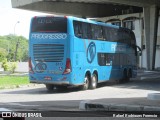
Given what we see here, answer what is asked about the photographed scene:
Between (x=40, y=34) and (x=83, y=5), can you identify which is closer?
(x=40, y=34)

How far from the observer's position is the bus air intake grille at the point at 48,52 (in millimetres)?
20312

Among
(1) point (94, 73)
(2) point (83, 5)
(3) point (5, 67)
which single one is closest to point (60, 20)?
(1) point (94, 73)

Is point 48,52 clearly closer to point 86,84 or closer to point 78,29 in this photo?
point 78,29

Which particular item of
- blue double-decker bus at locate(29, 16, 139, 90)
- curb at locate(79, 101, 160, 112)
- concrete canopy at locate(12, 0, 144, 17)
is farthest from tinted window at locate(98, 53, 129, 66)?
concrete canopy at locate(12, 0, 144, 17)

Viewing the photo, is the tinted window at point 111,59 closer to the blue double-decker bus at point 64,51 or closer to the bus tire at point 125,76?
the blue double-decker bus at point 64,51

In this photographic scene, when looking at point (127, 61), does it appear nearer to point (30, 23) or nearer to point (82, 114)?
point (30, 23)

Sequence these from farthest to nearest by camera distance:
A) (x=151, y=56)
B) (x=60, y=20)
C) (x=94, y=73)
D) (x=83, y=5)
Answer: (x=83, y=5), (x=151, y=56), (x=94, y=73), (x=60, y=20)

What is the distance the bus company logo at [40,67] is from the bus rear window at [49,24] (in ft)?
5.84

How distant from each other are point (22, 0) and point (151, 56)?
1900 centimetres

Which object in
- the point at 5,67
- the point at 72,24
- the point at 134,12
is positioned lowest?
the point at 5,67

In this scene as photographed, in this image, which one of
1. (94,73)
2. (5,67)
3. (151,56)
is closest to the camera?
(94,73)

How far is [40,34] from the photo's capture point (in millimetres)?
20594

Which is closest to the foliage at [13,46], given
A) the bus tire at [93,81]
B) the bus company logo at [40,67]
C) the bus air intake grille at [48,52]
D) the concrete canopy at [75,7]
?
the concrete canopy at [75,7]

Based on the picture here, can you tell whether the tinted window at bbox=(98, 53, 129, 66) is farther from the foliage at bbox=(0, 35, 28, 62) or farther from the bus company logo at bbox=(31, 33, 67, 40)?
the foliage at bbox=(0, 35, 28, 62)
